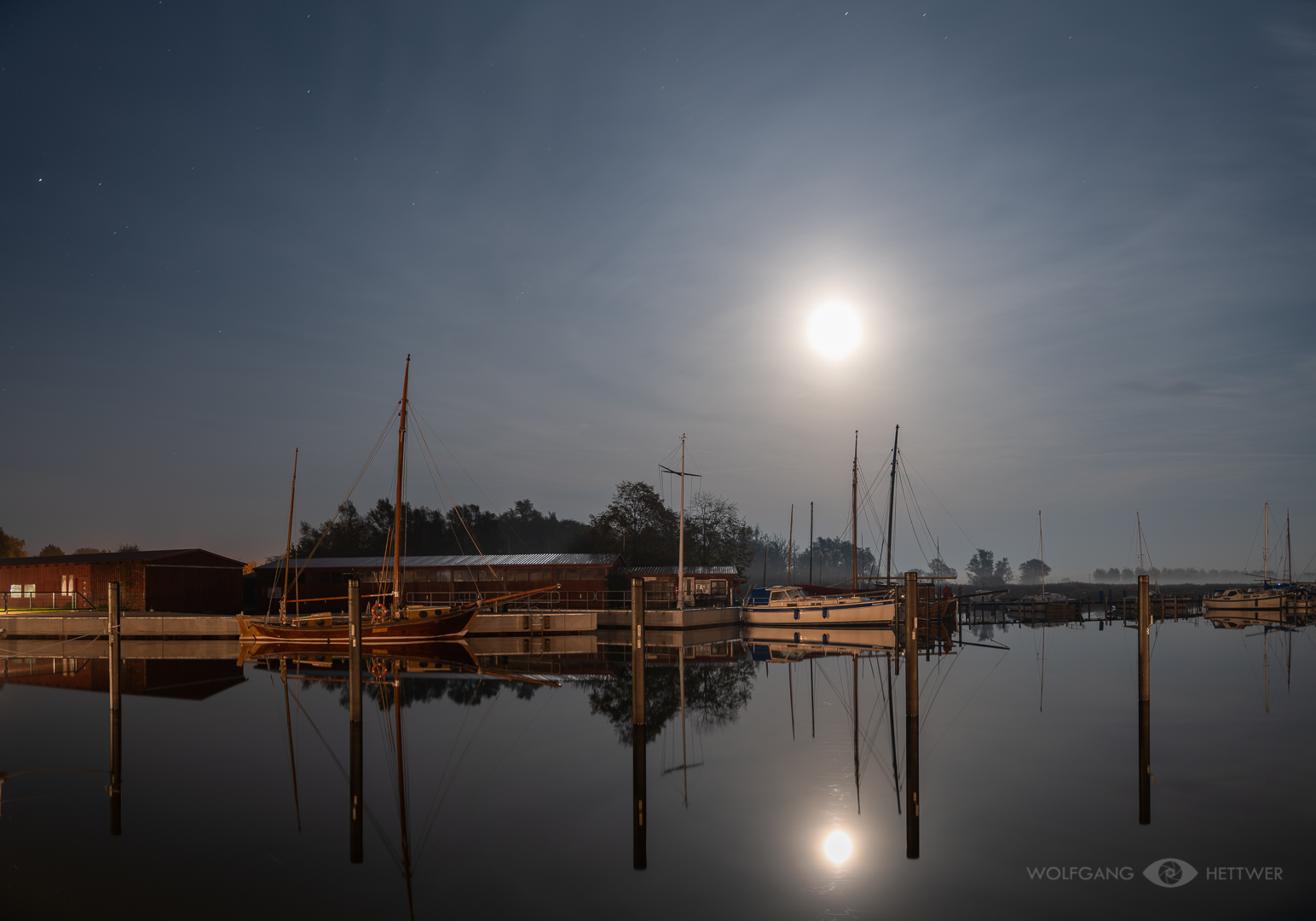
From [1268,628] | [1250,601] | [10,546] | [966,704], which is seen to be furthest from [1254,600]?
[10,546]

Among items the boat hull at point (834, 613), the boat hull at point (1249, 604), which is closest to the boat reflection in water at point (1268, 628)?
the boat hull at point (1249, 604)

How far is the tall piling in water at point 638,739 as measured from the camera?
1207 cm

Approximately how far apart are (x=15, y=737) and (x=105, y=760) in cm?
483

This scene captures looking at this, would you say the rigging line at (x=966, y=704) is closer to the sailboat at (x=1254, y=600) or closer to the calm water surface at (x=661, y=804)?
the calm water surface at (x=661, y=804)

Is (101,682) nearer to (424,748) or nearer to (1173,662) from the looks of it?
(424,748)

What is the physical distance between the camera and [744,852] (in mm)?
11906

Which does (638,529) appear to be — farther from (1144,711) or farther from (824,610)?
(1144,711)

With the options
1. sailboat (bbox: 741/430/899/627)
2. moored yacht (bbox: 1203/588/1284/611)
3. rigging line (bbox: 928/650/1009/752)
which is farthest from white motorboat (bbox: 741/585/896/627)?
moored yacht (bbox: 1203/588/1284/611)

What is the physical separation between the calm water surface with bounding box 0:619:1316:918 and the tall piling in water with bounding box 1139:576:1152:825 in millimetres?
293

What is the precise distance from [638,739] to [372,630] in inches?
1252

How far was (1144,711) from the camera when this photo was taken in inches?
684

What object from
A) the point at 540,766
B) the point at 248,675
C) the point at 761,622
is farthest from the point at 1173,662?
the point at 248,675

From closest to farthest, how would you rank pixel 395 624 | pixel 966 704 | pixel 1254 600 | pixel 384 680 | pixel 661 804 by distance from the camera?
pixel 661 804
pixel 966 704
pixel 384 680
pixel 395 624
pixel 1254 600

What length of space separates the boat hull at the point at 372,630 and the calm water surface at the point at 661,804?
15448mm
